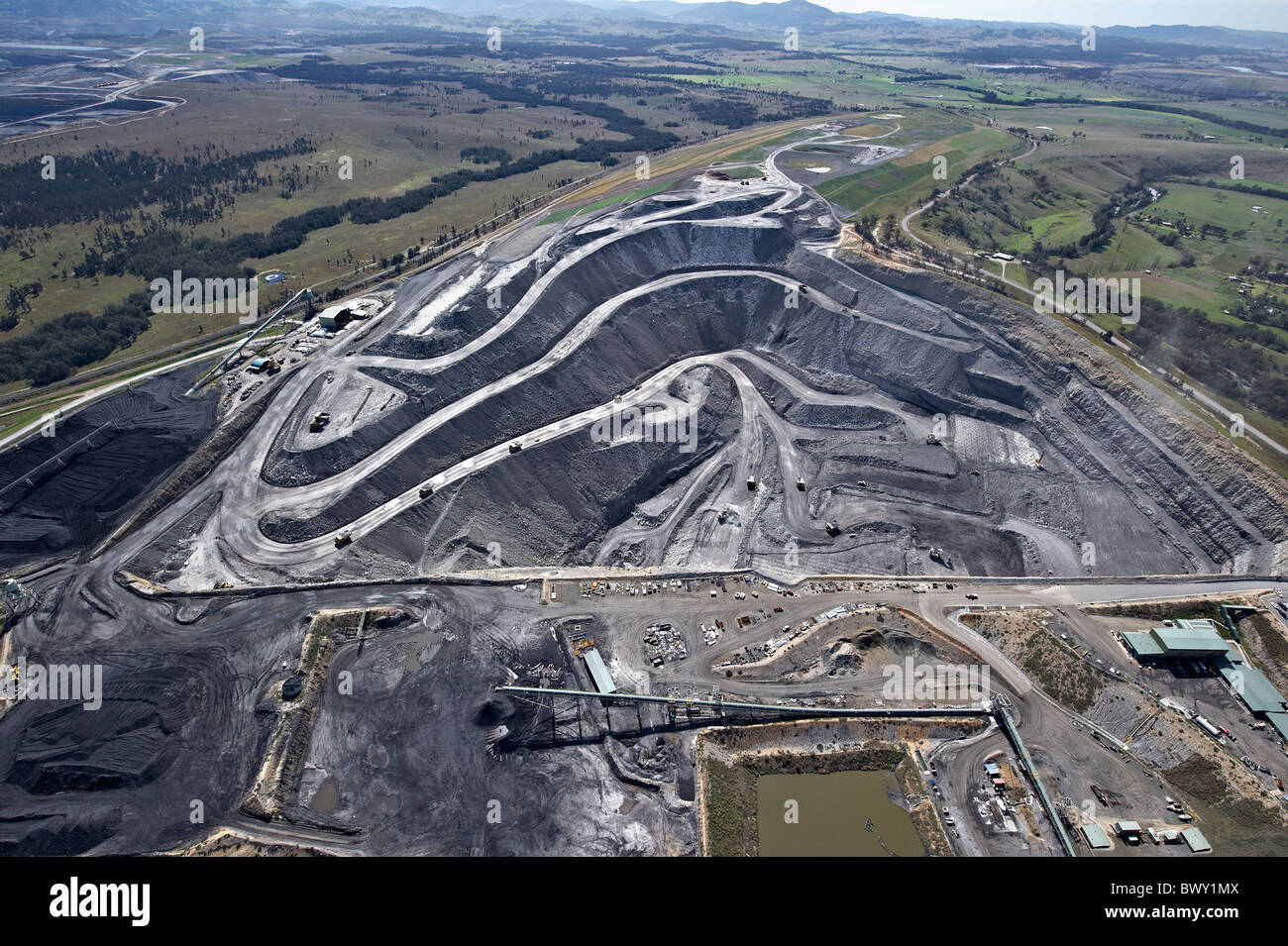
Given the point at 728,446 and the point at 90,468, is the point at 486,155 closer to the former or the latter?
the point at 728,446

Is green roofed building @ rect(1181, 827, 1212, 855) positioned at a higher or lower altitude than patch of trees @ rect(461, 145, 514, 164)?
lower

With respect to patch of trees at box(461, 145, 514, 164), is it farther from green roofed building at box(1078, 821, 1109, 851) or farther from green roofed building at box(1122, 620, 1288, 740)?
green roofed building at box(1078, 821, 1109, 851)

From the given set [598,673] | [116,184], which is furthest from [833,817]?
[116,184]

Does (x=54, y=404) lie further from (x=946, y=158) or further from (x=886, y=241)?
(x=946, y=158)

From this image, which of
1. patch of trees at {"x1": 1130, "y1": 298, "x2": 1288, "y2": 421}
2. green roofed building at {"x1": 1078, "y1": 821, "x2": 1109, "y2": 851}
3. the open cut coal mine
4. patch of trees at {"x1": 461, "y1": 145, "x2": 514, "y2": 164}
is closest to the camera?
green roofed building at {"x1": 1078, "y1": 821, "x2": 1109, "y2": 851}

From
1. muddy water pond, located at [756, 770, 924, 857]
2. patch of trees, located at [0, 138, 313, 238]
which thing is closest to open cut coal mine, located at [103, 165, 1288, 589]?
muddy water pond, located at [756, 770, 924, 857]

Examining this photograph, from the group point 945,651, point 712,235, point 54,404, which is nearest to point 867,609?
point 945,651

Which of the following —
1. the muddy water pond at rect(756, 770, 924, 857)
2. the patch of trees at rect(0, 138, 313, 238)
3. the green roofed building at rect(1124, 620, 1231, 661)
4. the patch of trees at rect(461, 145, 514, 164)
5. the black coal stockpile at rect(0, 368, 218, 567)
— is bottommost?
the muddy water pond at rect(756, 770, 924, 857)
